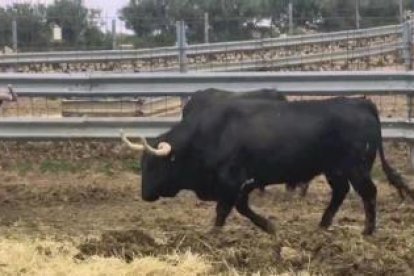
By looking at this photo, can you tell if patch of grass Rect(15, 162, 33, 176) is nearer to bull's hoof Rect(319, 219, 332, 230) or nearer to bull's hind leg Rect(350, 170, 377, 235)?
bull's hoof Rect(319, 219, 332, 230)

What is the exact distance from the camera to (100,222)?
8.55 m

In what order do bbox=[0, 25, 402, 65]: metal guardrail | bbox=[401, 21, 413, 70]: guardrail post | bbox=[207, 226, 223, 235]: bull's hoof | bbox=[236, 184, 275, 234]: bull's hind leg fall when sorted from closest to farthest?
bbox=[207, 226, 223, 235]: bull's hoof
bbox=[236, 184, 275, 234]: bull's hind leg
bbox=[401, 21, 413, 70]: guardrail post
bbox=[0, 25, 402, 65]: metal guardrail

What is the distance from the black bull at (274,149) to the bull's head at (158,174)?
0.04 ft

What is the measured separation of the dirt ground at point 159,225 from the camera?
20.5ft

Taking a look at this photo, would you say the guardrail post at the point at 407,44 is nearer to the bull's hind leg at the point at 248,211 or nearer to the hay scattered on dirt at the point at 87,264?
the bull's hind leg at the point at 248,211

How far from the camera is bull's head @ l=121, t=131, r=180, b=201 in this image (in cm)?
813

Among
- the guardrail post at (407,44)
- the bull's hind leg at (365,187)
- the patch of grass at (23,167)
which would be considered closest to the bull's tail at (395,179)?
the bull's hind leg at (365,187)

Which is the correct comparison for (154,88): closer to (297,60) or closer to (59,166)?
(59,166)

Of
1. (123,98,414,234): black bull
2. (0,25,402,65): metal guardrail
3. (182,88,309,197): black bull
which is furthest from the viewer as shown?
(0,25,402,65): metal guardrail

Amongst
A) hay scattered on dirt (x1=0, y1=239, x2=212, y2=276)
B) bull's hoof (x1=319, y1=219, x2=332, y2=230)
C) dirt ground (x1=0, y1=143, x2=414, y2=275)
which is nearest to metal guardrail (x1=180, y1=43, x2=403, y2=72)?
dirt ground (x1=0, y1=143, x2=414, y2=275)

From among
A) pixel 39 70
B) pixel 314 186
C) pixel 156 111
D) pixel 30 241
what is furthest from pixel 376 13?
pixel 30 241

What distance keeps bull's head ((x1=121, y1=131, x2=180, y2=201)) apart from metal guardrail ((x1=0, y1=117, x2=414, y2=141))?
1977 mm

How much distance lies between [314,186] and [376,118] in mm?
2134

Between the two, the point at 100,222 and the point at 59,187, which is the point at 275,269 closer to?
the point at 100,222
